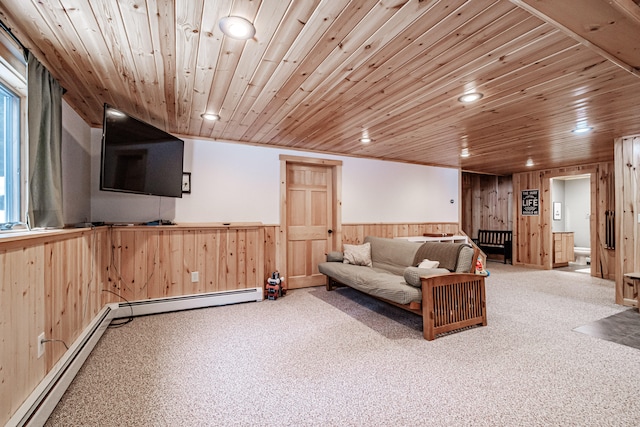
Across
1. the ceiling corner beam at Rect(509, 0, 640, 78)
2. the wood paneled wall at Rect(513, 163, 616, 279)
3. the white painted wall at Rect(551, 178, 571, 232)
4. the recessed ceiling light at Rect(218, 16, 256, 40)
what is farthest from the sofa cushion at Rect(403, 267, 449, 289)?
the white painted wall at Rect(551, 178, 571, 232)

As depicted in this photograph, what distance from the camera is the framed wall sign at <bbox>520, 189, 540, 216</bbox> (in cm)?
663

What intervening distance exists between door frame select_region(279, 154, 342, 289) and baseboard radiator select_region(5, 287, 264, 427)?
81 cm

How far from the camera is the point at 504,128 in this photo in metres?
3.58

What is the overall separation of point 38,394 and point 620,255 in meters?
5.94

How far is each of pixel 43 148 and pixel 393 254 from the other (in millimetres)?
3711

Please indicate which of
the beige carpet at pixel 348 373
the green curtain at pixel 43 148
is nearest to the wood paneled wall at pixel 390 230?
the beige carpet at pixel 348 373

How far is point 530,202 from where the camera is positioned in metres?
6.75

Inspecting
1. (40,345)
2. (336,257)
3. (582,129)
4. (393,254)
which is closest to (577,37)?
(582,129)

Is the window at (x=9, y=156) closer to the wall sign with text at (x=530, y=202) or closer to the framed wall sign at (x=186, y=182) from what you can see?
the framed wall sign at (x=186, y=182)

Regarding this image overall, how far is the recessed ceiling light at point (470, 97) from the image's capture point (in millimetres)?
2613

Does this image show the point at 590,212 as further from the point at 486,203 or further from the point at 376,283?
the point at 376,283

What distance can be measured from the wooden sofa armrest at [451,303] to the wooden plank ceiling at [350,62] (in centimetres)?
171

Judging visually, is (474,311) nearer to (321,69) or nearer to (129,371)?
(321,69)

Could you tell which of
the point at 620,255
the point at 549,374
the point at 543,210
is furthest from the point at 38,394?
the point at 543,210
